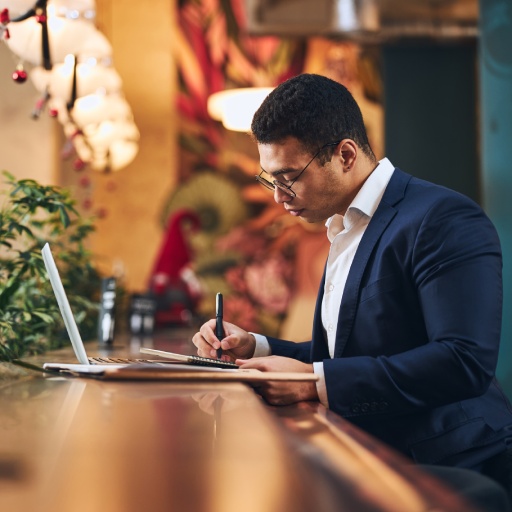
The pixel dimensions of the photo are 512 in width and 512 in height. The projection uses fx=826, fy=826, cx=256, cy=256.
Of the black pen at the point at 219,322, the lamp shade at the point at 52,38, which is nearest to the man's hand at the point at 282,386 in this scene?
the black pen at the point at 219,322

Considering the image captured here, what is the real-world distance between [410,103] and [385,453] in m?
6.05

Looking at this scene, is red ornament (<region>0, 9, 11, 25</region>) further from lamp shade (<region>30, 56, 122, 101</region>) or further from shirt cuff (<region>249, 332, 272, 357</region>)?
shirt cuff (<region>249, 332, 272, 357</region>)

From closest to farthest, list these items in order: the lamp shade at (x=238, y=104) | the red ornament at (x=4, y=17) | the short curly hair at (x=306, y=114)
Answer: the short curly hair at (x=306, y=114) < the red ornament at (x=4, y=17) < the lamp shade at (x=238, y=104)

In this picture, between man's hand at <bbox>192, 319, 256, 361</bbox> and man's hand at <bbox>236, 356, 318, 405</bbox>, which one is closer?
man's hand at <bbox>236, 356, 318, 405</bbox>

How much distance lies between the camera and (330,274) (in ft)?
6.15

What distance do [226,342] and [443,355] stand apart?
1.73ft

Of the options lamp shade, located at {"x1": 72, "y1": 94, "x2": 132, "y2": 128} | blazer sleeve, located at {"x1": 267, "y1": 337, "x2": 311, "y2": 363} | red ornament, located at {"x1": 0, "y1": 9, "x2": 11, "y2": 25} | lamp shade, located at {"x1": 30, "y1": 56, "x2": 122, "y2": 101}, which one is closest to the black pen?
blazer sleeve, located at {"x1": 267, "y1": 337, "x2": 311, "y2": 363}

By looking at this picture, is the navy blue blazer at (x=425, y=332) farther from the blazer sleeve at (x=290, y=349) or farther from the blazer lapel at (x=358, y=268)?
the blazer sleeve at (x=290, y=349)

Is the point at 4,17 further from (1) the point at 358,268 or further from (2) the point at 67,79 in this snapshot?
(1) the point at 358,268

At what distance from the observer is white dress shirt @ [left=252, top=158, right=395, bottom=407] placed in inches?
69.1

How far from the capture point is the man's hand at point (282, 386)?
1.35 meters

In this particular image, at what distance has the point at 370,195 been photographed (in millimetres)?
1753

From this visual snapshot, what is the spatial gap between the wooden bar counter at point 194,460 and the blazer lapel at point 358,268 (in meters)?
0.40

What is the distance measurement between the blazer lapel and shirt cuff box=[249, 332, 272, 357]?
26 cm
